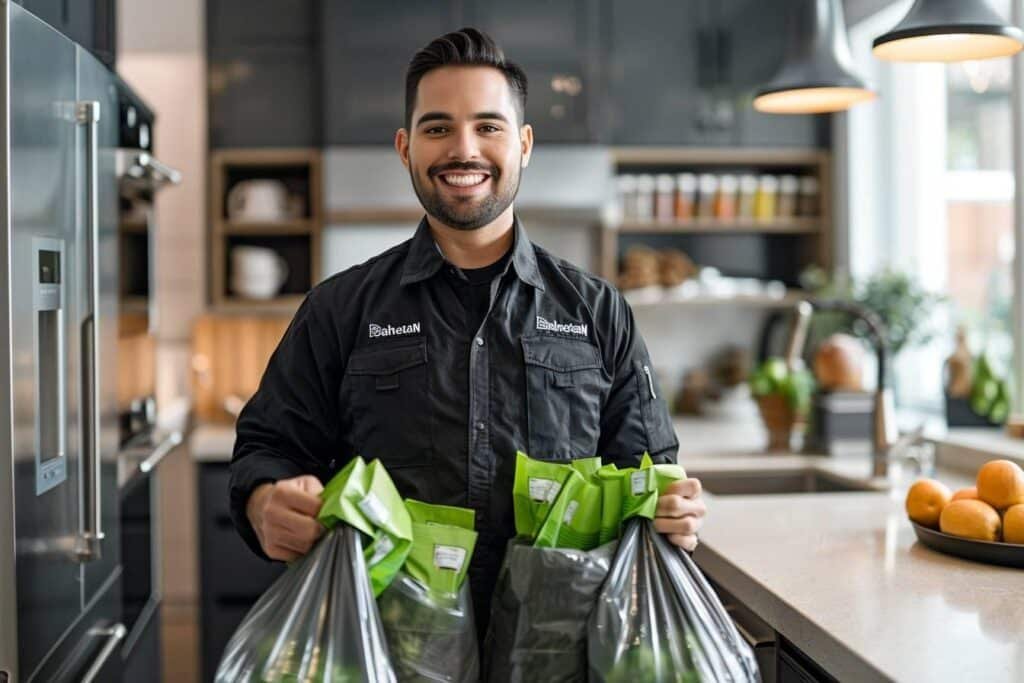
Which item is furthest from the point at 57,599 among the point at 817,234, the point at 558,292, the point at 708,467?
the point at 817,234

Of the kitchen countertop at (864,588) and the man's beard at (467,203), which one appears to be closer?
the kitchen countertop at (864,588)

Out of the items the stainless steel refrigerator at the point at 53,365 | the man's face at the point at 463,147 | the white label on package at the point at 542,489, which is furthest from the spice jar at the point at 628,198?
the white label on package at the point at 542,489

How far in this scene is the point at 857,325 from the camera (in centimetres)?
384

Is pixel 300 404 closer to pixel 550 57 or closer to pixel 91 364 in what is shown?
pixel 91 364

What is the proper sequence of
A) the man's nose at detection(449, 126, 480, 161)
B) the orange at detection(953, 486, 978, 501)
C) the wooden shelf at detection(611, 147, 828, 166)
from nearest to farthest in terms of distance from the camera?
the man's nose at detection(449, 126, 480, 161), the orange at detection(953, 486, 978, 501), the wooden shelf at detection(611, 147, 828, 166)

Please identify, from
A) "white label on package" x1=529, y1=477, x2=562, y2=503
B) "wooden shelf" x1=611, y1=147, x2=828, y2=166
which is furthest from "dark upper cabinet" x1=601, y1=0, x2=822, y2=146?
"white label on package" x1=529, y1=477, x2=562, y2=503

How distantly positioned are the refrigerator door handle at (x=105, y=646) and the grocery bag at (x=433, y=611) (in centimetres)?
93

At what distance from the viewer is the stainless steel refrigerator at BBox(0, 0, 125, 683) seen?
1686 mm

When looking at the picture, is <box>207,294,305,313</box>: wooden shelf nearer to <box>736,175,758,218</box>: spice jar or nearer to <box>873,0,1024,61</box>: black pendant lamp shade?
<box>736,175,758,218</box>: spice jar

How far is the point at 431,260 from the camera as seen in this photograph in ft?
5.75

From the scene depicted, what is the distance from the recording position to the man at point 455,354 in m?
1.68

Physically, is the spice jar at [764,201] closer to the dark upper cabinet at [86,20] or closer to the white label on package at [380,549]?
the dark upper cabinet at [86,20]

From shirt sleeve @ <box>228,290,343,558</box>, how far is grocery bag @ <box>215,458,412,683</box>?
26 centimetres

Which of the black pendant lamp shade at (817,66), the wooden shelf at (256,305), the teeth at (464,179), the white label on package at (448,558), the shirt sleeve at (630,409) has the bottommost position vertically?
the white label on package at (448,558)
